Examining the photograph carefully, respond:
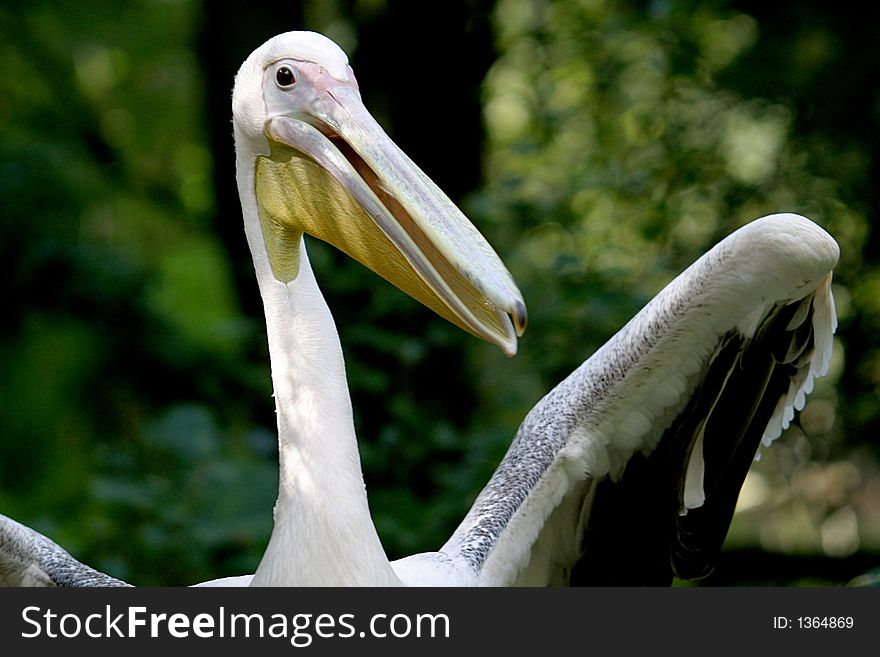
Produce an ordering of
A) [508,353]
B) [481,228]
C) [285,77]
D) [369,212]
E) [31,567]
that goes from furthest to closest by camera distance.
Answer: [481,228]
[31,567]
[285,77]
[369,212]
[508,353]

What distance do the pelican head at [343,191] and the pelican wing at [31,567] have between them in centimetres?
114

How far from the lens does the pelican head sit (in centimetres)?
299

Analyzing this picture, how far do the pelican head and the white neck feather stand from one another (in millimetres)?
121

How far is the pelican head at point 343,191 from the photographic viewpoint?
9.80ft

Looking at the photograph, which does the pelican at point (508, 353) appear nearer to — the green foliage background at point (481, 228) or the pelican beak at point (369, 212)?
the pelican beak at point (369, 212)

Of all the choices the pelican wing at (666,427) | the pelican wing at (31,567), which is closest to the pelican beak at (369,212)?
the pelican wing at (666,427)

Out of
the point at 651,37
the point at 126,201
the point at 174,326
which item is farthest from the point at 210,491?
the point at 126,201

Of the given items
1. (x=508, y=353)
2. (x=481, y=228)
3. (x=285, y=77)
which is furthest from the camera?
(x=481, y=228)

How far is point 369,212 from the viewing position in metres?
3.13


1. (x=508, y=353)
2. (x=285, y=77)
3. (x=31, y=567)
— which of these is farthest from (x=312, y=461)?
(x=31, y=567)

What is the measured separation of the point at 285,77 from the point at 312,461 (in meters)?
0.98

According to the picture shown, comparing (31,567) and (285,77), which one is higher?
(285,77)

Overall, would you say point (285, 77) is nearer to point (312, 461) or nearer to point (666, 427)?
point (312, 461)
